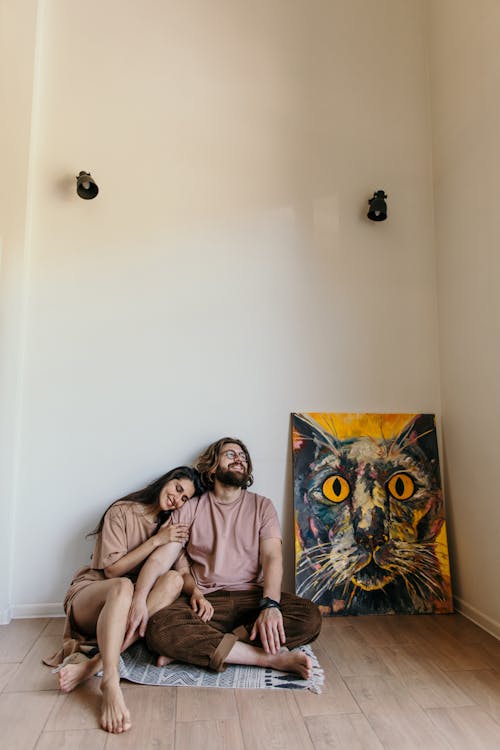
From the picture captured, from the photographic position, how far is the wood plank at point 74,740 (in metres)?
1.58

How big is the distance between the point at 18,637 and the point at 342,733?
154 cm

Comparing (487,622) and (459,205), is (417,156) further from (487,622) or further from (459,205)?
(487,622)

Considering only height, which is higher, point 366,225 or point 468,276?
point 366,225

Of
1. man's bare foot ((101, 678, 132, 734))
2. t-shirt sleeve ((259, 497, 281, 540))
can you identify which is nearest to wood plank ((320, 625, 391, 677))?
t-shirt sleeve ((259, 497, 281, 540))

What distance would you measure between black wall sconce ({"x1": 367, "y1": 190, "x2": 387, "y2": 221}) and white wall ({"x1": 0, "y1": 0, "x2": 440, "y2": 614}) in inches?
3.2

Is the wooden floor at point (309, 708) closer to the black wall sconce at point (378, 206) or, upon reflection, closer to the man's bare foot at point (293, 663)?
the man's bare foot at point (293, 663)

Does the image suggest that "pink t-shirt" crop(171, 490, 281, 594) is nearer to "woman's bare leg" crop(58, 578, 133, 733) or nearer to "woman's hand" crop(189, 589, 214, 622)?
"woman's hand" crop(189, 589, 214, 622)

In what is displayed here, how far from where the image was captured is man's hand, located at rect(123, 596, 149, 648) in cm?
211

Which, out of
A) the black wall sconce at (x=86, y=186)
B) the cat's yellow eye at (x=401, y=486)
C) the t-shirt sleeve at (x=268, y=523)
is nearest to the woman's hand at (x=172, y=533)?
the t-shirt sleeve at (x=268, y=523)

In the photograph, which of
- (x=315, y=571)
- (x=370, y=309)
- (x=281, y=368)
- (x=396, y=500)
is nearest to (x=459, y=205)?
(x=370, y=309)

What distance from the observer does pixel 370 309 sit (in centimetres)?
302

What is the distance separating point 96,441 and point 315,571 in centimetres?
134

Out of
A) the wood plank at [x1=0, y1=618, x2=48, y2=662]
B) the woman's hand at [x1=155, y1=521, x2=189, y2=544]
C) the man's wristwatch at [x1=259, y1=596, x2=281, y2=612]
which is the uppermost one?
the woman's hand at [x1=155, y1=521, x2=189, y2=544]

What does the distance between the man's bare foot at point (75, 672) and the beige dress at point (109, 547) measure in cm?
18
